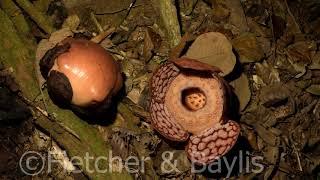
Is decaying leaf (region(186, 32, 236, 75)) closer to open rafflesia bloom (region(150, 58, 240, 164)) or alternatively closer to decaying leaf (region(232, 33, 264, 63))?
open rafflesia bloom (region(150, 58, 240, 164))

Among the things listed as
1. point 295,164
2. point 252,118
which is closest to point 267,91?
point 252,118

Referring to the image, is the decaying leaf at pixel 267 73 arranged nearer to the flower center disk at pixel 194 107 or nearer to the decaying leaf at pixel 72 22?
the flower center disk at pixel 194 107

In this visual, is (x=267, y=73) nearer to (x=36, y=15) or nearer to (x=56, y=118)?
(x=56, y=118)

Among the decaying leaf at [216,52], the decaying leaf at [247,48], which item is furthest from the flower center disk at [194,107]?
the decaying leaf at [247,48]

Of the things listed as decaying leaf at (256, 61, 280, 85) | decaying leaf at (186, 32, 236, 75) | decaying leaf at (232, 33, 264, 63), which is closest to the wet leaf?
decaying leaf at (256, 61, 280, 85)

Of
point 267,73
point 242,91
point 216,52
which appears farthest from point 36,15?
point 267,73
